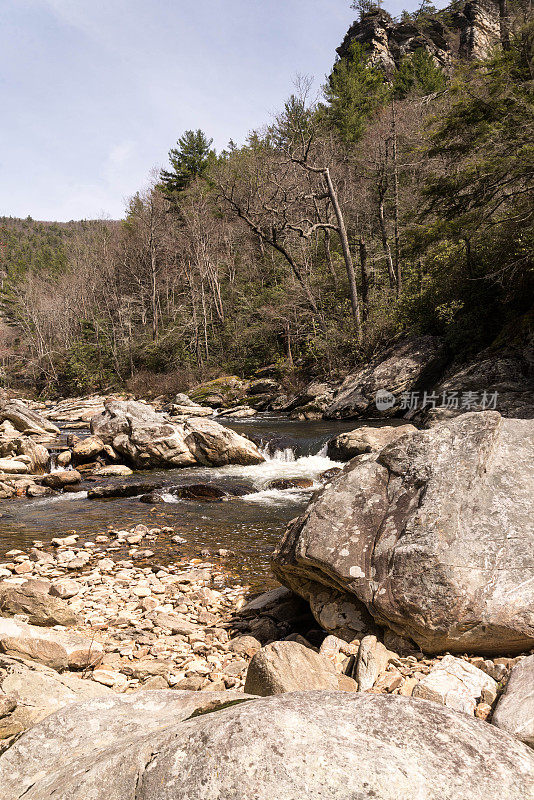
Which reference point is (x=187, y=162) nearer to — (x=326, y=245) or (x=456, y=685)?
(x=326, y=245)

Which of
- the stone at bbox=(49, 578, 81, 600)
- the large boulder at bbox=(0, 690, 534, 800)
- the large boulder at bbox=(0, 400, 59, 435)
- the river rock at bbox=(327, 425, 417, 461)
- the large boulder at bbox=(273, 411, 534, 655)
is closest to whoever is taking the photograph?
the large boulder at bbox=(0, 690, 534, 800)

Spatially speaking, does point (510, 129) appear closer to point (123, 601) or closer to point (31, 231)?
point (123, 601)

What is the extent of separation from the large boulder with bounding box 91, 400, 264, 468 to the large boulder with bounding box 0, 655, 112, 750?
9.87m

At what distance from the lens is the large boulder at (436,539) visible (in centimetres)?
307

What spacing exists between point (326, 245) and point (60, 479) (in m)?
21.1

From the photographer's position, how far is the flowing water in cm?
734

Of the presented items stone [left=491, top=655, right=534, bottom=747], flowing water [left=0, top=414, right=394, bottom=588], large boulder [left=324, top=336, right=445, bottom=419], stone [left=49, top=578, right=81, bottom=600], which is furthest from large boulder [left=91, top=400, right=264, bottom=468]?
stone [left=491, top=655, right=534, bottom=747]

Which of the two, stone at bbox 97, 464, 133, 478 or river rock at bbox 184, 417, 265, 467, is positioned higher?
river rock at bbox 184, 417, 265, 467

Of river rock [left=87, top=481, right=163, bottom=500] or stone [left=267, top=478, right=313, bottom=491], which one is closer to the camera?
river rock [left=87, top=481, right=163, bottom=500]

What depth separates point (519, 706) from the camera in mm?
2143

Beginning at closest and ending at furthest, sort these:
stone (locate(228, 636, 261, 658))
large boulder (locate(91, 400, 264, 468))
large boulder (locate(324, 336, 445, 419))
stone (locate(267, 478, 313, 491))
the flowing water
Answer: stone (locate(228, 636, 261, 658)) < the flowing water < stone (locate(267, 478, 313, 491)) < large boulder (locate(91, 400, 264, 468)) < large boulder (locate(324, 336, 445, 419))

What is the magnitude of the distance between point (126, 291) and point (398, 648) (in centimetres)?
4155

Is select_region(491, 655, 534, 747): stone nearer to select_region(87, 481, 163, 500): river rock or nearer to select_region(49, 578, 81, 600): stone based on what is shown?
select_region(49, 578, 81, 600): stone

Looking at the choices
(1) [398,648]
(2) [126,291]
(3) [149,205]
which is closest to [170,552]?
(1) [398,648]
